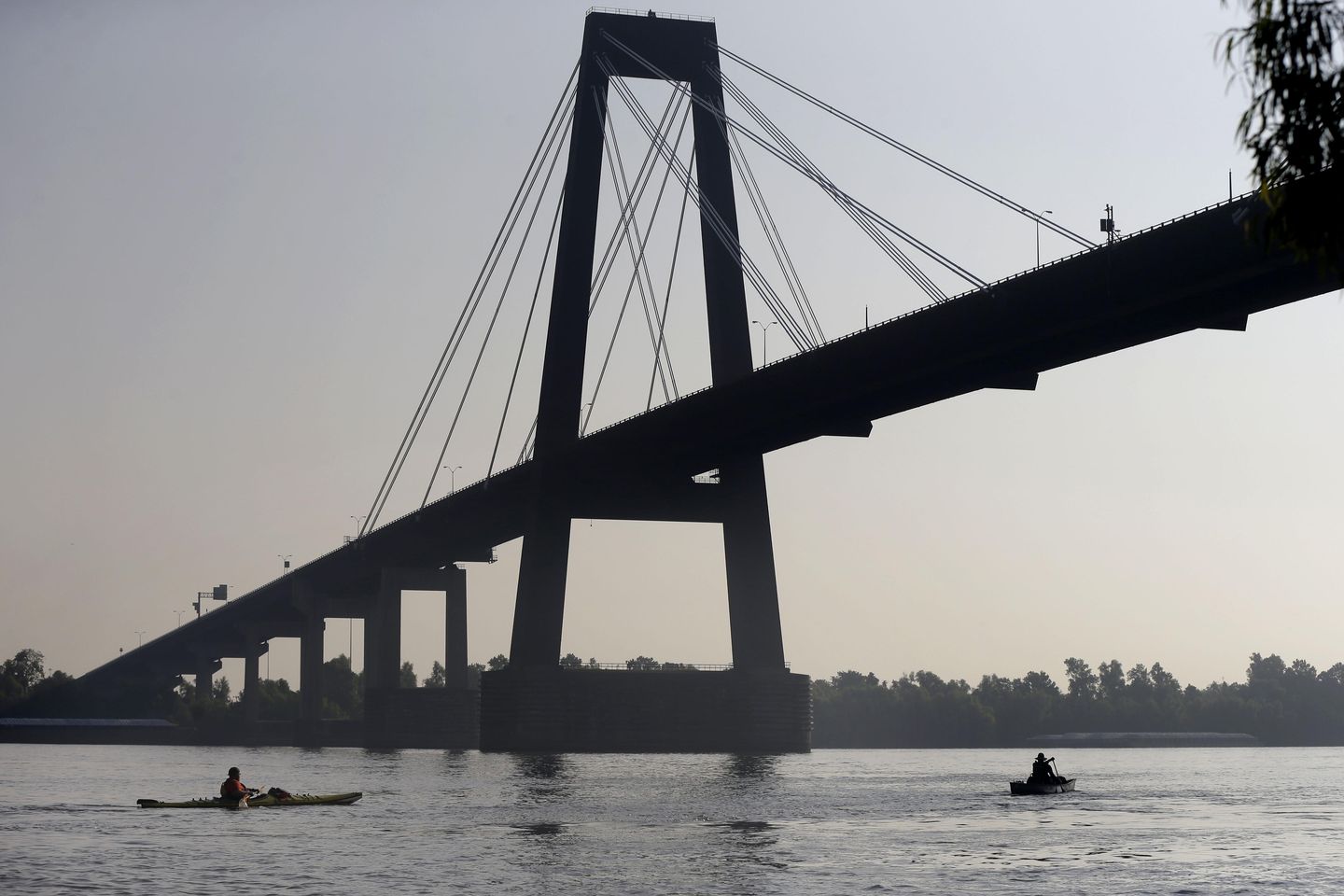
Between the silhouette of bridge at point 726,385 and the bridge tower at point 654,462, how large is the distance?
0.30 feet

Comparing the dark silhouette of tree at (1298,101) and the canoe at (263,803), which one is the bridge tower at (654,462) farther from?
the dark silhouette of tree at (1298,101)

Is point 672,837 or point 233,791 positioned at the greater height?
point 233,791

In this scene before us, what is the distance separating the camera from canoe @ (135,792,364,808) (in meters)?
57.0

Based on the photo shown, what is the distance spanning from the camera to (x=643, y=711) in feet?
302

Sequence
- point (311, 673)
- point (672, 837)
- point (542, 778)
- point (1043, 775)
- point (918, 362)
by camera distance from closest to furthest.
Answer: point (672, 837) → point (918, 362) → point (1043, 775) → point (542, 778) → point (311, 673)

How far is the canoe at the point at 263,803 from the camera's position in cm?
5703

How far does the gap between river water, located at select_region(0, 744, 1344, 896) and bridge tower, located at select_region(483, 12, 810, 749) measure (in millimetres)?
8569

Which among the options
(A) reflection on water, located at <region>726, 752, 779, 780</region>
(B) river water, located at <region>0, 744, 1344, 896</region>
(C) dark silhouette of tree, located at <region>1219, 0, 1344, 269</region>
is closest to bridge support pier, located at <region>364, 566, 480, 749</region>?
(A) reflection on water, located at <region>726, 752, 779, 780</region>

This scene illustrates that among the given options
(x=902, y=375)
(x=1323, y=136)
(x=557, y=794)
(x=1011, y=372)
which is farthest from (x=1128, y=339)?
(x=1323, y=136)

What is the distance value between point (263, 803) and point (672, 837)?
709 inches

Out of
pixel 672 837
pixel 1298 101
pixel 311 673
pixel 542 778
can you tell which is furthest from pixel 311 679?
pixel 1298 101

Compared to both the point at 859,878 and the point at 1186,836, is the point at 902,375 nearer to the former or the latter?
the point at 1186,836

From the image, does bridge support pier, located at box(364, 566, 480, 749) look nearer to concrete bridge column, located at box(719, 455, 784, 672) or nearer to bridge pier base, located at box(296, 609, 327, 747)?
bridge pier base, located at box(296, 609, 327, 747)

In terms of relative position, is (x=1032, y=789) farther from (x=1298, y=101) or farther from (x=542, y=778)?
(x=1298, y=101)
